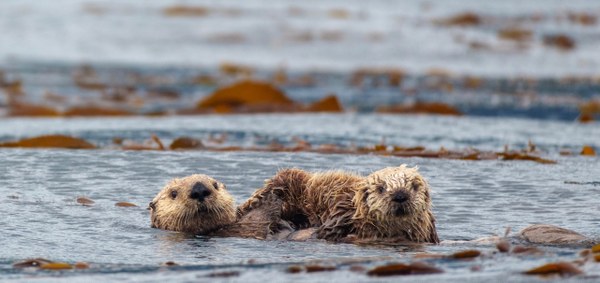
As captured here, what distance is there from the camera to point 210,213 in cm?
606

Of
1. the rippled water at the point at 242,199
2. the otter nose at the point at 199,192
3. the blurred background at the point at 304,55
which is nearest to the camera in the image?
the rippled water at the point at 242,199

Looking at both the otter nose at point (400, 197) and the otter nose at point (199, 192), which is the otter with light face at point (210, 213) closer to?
the otter nose at point (199, 192)

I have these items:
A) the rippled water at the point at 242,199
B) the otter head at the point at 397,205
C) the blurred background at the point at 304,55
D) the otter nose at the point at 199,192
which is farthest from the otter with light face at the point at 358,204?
the blurred background at the point at 304,55

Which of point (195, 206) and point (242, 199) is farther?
point (242, 199)

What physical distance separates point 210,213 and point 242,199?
1.15m

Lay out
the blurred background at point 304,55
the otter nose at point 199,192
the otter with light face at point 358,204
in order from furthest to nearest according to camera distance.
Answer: the blurred background at point 304,55 < the otter nose at point 199,192 < the otter with light face at point 358,204

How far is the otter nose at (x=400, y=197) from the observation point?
5.50m

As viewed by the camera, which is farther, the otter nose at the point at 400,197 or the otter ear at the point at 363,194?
the otter ear at the point at 363,194

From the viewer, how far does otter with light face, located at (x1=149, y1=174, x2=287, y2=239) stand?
19.7 feet

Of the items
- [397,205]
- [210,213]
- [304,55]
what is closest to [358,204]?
[397,205]

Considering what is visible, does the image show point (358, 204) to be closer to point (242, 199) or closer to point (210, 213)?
point (210, 213)

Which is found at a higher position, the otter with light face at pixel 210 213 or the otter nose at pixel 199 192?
the otter nose at pixel 199 192

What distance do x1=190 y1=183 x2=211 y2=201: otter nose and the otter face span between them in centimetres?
90

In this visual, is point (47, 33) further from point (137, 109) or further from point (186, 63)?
point (137, 109)
